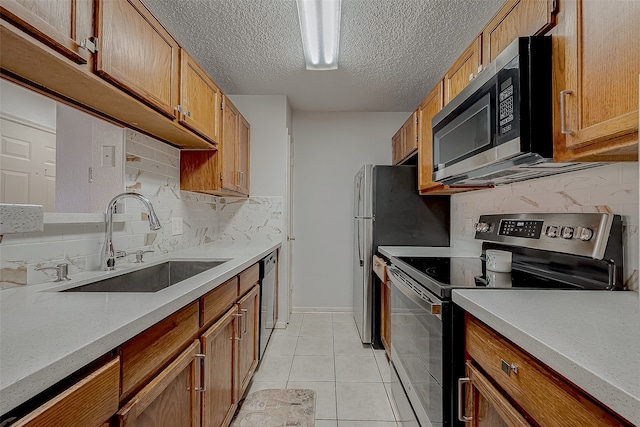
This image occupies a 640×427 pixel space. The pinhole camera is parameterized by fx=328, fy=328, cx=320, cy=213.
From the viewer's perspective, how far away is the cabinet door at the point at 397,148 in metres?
3.19

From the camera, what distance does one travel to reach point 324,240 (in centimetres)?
384

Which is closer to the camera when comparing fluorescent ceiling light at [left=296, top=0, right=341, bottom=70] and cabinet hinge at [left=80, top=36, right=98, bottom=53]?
cabinet hinge at [left=80, top=36, right=98, bottom=53]

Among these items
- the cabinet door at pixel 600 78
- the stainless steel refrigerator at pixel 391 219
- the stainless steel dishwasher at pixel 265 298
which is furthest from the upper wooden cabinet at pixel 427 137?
the stainless steel dishwasher at pixel 265 298

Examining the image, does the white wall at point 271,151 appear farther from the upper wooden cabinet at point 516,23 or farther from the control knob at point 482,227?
the upper wooden cabinet at point 516,23

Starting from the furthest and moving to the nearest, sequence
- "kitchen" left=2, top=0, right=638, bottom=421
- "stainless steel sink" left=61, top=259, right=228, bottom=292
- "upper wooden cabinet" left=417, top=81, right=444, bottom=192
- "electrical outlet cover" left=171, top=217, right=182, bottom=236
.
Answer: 1. "electrical outlet cover" left=171, top=217, right=182, bottom=236
2. "upper wooden cabinet" left=417, top=81, right=444, bottom=192
3. "kitchen" left=2, top=0, right=638, bottom=421
4. "stainless steel sink" left=61, top=259, right=228, bottom=292

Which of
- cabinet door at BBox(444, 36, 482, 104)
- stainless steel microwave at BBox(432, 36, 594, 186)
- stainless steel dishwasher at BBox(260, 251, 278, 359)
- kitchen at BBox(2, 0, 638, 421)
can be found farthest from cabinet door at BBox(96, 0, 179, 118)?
cabinet door at BBox(444, 36, 482, 104)

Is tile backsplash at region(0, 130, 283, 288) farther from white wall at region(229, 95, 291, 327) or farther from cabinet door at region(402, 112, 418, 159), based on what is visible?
cabinet door at region(402, 112, 418, 159)

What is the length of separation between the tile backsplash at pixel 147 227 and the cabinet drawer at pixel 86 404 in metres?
0.71

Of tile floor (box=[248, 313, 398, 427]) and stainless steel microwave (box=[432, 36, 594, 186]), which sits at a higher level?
stainless steel microwave (box=[432, 36, 594, 186])

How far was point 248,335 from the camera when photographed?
2.01 m

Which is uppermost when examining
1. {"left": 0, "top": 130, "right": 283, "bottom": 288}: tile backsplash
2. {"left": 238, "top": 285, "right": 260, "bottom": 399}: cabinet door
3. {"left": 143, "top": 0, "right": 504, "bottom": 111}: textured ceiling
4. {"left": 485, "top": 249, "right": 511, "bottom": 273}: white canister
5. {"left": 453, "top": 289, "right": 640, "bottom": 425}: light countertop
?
{"left": 143, "top": 0, "right": 504, "bottom": 111}: textured ceiling

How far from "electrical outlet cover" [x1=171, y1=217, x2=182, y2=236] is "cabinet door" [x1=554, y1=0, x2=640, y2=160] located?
224cm

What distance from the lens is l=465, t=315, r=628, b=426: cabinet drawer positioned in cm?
62

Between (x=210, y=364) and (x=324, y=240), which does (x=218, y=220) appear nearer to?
(x=324, y=240)
